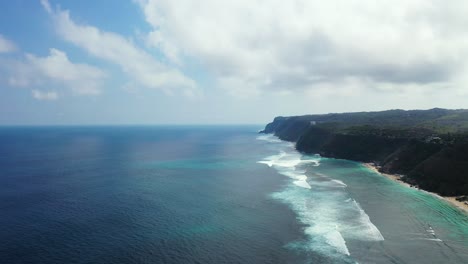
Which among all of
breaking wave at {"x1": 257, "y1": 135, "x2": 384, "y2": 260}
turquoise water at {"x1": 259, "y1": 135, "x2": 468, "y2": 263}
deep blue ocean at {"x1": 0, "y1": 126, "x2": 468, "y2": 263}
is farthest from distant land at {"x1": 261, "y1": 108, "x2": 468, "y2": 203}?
breaking wave at {"x1": 257, "y1": 135, "x2": 384, "y2": 260}

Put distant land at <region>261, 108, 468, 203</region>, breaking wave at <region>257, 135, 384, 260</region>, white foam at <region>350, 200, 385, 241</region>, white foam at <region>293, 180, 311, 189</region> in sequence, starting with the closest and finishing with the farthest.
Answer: breaking wave at <region>257, 135, 384, 260</region>, white foam at <region>350, 200, 385, 241</region>, distant land at <region>261, 108, 468, 203</region>, white foam at <region>293, 180, 311, 189</region>

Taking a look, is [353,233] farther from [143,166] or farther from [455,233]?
[143,166]

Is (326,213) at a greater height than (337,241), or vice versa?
(326,213)

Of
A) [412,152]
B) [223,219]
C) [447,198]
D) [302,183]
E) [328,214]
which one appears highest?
[412,152]

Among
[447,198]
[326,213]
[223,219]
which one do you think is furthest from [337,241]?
[447,198]

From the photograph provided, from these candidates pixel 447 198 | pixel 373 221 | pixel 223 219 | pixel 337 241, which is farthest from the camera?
pixel 447 198

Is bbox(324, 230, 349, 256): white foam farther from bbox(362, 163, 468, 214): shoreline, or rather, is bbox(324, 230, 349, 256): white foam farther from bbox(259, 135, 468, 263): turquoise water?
bbox(362, 163, 468, 214): shoreline

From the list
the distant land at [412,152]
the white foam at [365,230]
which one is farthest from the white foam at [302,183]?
the distant land at [412,152]

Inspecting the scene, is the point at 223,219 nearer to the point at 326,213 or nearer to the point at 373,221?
the point at 326,213

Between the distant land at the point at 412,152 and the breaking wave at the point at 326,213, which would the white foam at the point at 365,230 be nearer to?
the breaking wave at the point at 326,213

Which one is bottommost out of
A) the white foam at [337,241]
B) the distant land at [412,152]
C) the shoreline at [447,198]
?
the white foam at [337,241]
